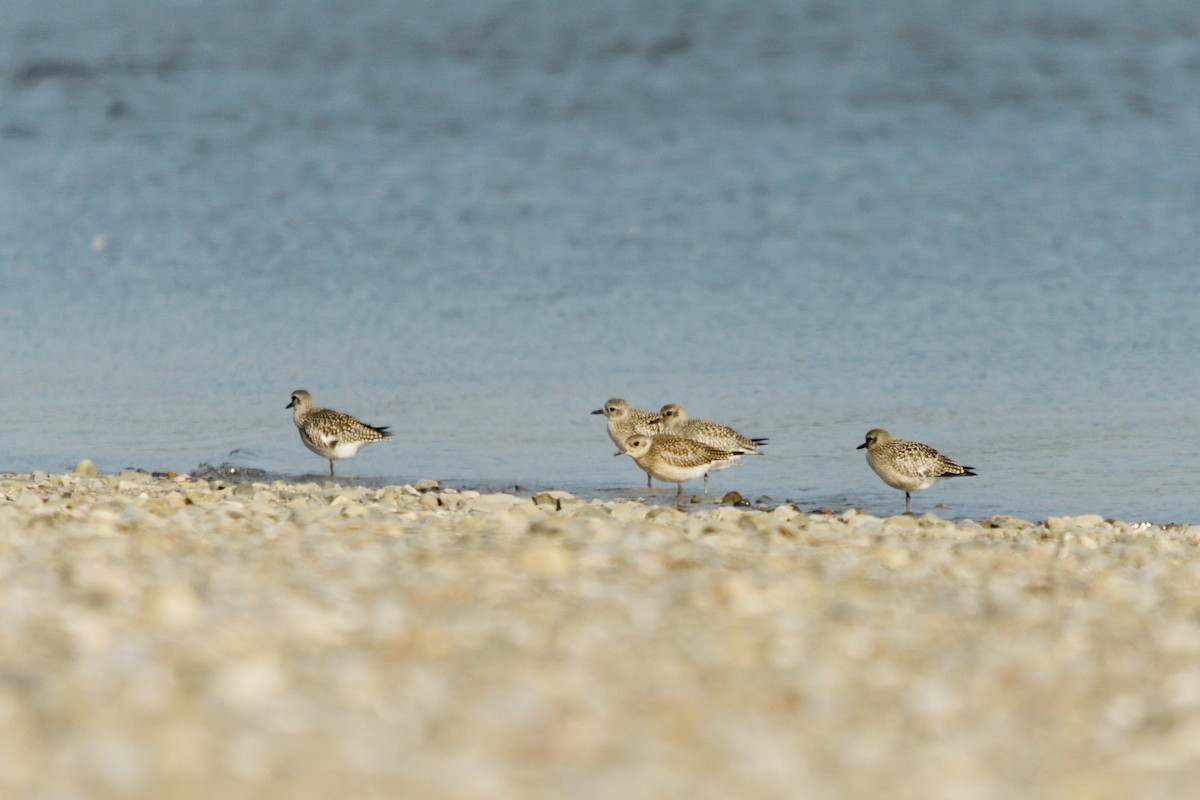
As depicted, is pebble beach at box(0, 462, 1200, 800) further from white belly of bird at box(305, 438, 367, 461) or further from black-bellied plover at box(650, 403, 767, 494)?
white belly of bird at box(305, 438, 367, 461)

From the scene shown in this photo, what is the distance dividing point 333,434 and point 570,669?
387 inches

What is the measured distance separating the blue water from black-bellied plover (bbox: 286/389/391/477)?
1.14 feet

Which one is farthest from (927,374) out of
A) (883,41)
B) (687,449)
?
(883,41)

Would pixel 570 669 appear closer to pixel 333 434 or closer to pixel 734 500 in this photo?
pixel 734 500

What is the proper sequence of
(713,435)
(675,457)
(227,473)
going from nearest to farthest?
(675,457), (713,435), (227,473)

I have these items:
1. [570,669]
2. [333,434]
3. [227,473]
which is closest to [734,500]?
[333,434]

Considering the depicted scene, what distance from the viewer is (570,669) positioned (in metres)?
5.38

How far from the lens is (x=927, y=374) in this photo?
17.3 meters

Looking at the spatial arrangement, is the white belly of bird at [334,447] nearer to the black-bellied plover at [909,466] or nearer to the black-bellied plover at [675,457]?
the black-bellied plover at [675,457]

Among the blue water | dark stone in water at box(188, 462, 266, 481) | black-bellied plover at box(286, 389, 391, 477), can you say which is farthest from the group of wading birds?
dark stone in water at box(188, 462, 266, 481)

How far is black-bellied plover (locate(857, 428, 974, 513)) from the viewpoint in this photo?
43.3 ft

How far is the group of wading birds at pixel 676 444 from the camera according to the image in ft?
43.7

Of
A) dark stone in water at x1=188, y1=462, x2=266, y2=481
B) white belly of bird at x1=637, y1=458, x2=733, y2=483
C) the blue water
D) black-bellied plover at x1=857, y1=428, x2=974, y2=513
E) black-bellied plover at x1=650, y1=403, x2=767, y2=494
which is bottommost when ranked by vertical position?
dark stone in water at x1=188, y1=462, x2=266, y2=481

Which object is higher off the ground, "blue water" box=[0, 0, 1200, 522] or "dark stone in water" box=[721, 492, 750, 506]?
"blue water" box=[0, 0, 1200, 522]
